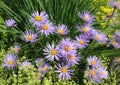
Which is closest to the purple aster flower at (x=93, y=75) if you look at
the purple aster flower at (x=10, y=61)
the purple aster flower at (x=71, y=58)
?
the purple aster flower at (x=71, y=58)

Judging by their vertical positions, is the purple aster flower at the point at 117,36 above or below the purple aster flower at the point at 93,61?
above

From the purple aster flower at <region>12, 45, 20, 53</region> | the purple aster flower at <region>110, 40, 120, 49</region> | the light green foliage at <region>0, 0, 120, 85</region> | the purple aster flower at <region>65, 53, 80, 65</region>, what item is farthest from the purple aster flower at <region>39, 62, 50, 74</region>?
the purple aster flower at <region>110, 40, 120, 49</region>

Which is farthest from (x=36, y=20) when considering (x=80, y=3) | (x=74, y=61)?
(x=80, y=3)

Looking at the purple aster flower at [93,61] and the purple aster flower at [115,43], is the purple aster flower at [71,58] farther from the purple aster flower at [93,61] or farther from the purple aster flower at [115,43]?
the purple aster flower at [115,43]

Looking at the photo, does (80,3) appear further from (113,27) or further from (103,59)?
(103,59)

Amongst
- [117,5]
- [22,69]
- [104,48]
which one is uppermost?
[117,5]

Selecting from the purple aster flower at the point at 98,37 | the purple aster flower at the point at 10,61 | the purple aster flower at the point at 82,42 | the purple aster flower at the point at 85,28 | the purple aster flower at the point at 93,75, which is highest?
the purple aster flower at the point at 85,28
